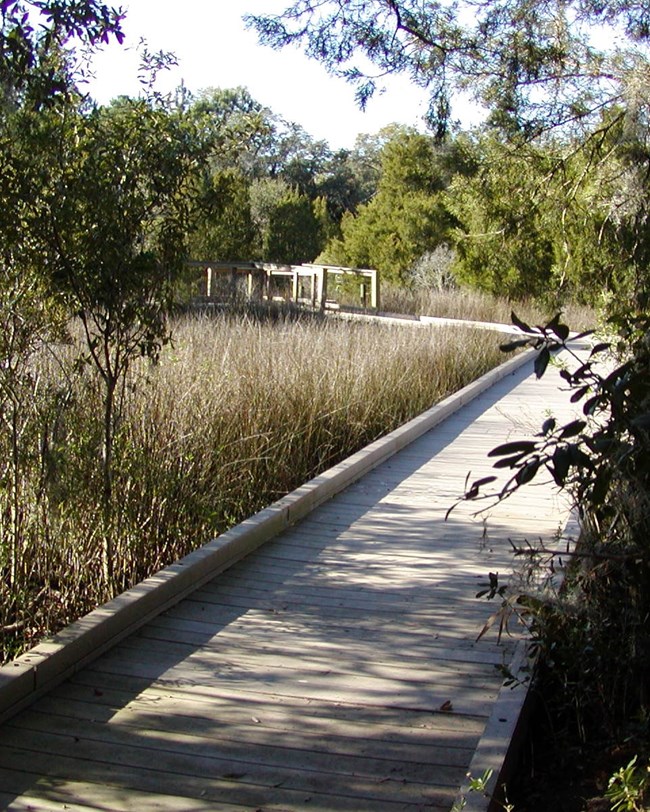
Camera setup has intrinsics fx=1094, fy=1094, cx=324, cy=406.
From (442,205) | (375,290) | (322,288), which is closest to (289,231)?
(442,205)

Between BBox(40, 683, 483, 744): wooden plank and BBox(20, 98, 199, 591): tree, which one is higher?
BBox(20, 98, 199, 591): tree

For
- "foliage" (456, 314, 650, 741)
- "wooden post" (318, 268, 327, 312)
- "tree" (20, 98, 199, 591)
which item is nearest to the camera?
"foliage" (456, 314, 650, 741)

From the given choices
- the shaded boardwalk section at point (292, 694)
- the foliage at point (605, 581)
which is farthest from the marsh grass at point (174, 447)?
the foliage at point (605, 581)

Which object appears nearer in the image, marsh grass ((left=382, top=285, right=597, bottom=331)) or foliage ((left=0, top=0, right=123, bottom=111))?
foliage ((left=0, top=0, right=123, bottom=111))

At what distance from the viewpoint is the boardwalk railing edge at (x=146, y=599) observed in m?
3.43

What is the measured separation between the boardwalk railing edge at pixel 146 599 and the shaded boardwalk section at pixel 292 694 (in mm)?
54

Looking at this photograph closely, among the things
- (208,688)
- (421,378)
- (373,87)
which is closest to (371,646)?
(208,688)

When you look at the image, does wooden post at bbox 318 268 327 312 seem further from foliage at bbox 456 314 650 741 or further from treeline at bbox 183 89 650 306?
foliage at bbox 456 314 650 741

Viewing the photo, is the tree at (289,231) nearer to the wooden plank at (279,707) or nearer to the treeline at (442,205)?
Result: the treeline at (442,205)

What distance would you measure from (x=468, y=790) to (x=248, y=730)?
805 millimetres

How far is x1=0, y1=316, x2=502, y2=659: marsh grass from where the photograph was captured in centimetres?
456

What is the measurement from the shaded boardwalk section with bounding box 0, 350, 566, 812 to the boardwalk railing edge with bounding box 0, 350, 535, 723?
0.18ft

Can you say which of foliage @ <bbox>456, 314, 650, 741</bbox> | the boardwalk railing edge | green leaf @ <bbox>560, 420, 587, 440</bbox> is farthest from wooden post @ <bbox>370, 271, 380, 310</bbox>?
green leaf @ <bbox>560, 420, 587, 440</bbox>

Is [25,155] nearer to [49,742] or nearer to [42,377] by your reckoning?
[42,377]
